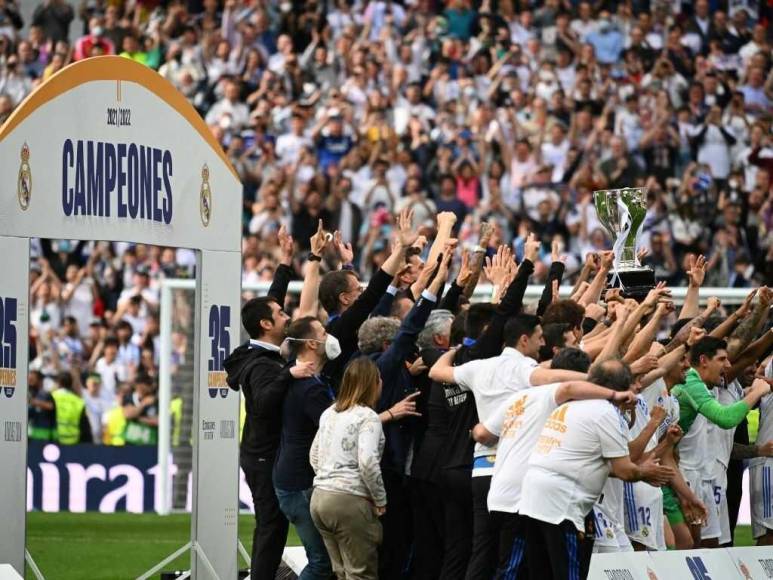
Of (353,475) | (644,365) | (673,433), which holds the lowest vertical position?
(353,475)

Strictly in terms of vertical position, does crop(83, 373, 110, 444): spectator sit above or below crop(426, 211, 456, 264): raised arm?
below

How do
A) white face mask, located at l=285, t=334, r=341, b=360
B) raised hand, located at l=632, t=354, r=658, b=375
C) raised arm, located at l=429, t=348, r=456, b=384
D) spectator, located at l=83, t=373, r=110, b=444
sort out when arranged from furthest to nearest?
spectator, located at l=83, t=373, r=110, b=444 < white face mask, located at l=285, t=334, r=341, b=360 < raised arm, located at l=429, t=348, r=456, b=384 < raised hand, located at l=632, t=354, r=658, b=375

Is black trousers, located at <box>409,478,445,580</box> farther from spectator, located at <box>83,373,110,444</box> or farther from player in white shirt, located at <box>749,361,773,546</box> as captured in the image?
spectator, located at <box>83,373,110,444</box>

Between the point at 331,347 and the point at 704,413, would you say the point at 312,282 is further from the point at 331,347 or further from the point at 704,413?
the point at 704,413

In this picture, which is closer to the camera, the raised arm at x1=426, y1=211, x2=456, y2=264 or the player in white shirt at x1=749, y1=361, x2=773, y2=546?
the raised arm at x1=426, y1=211, x2=456, y2=264

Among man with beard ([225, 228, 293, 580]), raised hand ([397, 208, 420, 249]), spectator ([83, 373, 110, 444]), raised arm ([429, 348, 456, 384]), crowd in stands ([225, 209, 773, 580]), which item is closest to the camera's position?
crowd in stands ([225, 209, 773, 580])

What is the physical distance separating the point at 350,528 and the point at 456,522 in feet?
3.27

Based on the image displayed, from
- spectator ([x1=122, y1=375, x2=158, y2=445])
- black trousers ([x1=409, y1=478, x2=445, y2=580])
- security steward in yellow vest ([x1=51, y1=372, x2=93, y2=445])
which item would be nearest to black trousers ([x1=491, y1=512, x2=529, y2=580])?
black trousers ([x1=409, y1=478, x2=445, y2=580])

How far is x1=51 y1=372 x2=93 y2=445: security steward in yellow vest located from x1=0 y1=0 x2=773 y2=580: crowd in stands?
0.04 meters

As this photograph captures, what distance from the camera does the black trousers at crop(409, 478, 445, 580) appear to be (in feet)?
38.1

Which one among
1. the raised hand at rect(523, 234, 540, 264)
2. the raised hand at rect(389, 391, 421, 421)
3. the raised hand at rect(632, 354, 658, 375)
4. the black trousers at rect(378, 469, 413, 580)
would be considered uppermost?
the raised hand at rect(523, 234, 540, 264)

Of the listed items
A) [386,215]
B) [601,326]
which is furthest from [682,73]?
[601,326]

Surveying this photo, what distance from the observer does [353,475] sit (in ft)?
35.0

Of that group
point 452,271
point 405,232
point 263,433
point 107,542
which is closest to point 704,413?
point 405,232
